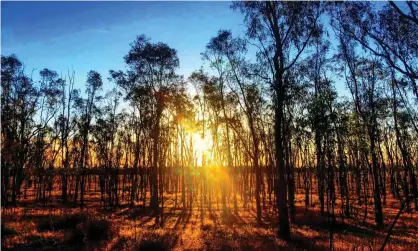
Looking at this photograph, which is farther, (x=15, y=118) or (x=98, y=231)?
(x=15, y=118)

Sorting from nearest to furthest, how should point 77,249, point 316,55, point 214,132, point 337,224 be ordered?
point 77,249, point 337,224, point 316,55, point 214,132

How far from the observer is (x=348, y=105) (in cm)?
3083

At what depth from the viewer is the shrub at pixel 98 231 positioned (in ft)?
50.3

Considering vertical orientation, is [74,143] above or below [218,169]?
above

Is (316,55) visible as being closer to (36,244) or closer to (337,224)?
(337,224)

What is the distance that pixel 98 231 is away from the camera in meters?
15.5

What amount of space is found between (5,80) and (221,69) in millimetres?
21223

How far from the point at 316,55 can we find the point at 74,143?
33275 mm

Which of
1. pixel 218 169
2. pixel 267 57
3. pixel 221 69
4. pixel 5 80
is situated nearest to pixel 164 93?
pixel 221 69

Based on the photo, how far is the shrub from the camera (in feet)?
50.3

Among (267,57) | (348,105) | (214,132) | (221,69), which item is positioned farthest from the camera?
(214,132)

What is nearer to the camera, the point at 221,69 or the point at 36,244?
the point at 36,244

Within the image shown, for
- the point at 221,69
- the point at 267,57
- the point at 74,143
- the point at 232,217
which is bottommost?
the point at 232,217

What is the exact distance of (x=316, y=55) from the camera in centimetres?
2683
